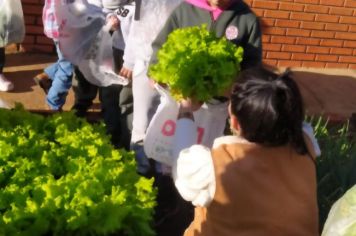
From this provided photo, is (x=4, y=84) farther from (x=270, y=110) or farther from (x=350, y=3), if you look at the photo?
(x=350, y=3)

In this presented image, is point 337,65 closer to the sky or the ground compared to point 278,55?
closer to the ground

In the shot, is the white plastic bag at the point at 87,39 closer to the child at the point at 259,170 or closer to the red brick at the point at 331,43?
the child at the point at 259,170

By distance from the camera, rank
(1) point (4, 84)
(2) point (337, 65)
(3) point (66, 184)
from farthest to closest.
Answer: (2) point (337, 65) < (1) point (4, 84) < (3) point (66, 184)

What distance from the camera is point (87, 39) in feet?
14.4

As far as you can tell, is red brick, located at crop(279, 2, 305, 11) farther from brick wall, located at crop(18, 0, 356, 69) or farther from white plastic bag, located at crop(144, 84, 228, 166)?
white plastic bag, located at crop(144, 84, 228, 166)

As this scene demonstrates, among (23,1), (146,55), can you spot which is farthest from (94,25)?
(23,1)

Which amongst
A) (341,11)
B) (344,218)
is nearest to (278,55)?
(341,11)

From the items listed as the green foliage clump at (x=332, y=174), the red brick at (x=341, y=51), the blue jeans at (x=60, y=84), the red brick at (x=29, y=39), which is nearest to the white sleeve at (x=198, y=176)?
the green foliage clump at (x=332, y=174)

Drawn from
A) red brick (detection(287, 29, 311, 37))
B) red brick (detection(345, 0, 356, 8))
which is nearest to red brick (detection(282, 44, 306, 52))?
red brick (detection(287, 29, 311, 37))

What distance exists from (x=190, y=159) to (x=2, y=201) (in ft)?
2.51

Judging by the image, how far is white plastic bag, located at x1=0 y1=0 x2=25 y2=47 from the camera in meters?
5.02

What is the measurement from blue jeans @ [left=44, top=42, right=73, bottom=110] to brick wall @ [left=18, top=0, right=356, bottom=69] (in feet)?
7.56

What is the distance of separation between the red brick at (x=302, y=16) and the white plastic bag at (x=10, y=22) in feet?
9.49

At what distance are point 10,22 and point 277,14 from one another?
111 inches
